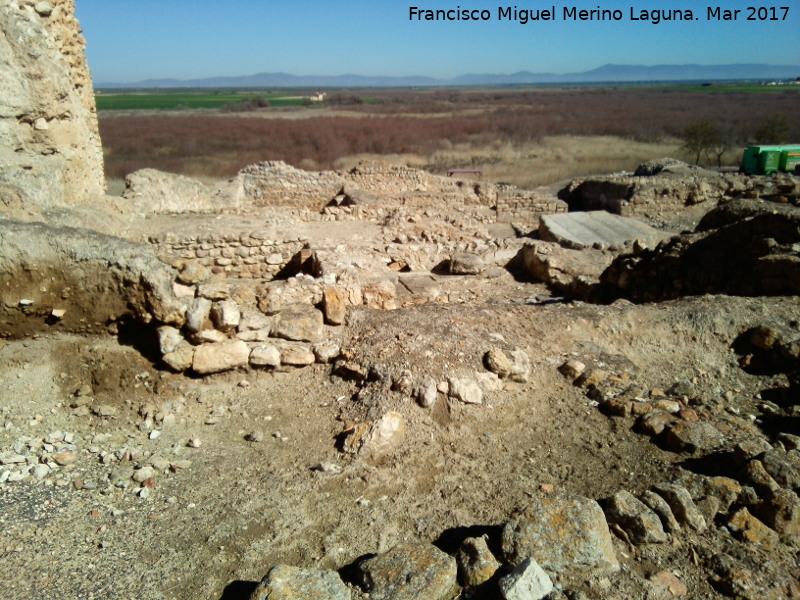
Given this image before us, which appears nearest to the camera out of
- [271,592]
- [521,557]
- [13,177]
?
[271,592]

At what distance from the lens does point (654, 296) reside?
7.10m

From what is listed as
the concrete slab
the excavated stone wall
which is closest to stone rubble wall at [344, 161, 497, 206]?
the concrete slab

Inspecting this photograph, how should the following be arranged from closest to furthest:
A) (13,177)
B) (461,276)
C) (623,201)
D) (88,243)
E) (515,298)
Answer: (88,243) < (13,177) < (515,298) < (461,276) < (623,201)

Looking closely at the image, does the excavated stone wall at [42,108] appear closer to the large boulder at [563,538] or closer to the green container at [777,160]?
the large boulder at [563,538]

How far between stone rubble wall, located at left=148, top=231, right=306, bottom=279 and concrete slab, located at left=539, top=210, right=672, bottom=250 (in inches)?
212

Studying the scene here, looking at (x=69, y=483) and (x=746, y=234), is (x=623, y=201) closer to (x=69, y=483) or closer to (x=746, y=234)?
(x=746, y=234)

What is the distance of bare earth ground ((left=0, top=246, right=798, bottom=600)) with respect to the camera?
283 cm

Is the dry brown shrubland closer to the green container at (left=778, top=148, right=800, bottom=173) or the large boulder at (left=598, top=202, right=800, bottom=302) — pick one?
the green container at (left=778, top=148, right=800, bottom=173)

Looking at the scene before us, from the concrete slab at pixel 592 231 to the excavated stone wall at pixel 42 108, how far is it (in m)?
8.34

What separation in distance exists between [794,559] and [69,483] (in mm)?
4039

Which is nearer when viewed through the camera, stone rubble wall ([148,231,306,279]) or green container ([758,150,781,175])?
stone rubble wall ([148,231,306,279])

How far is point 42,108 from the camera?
264 inches

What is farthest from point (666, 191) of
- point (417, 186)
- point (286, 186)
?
point (286, 186)

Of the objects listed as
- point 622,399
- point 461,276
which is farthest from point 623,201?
point 622,399
